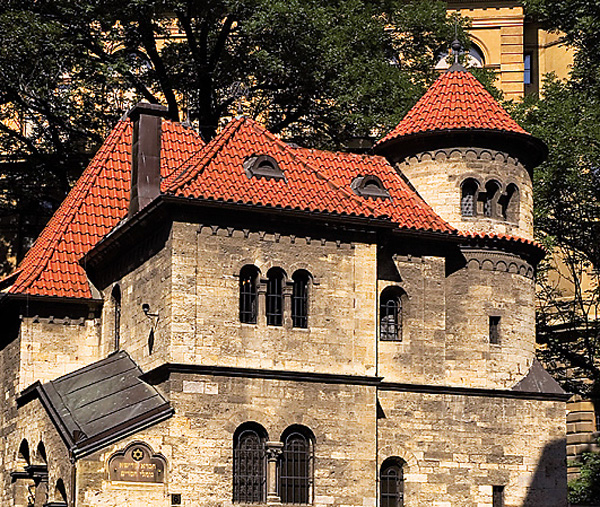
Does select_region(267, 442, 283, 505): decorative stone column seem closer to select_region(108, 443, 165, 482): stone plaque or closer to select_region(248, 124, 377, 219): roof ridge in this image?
select_region(108, 443, 165, 482): stone plaque

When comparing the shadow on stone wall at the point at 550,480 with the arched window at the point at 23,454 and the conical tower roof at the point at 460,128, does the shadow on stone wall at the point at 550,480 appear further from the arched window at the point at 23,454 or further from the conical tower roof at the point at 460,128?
the arched window at the point at 23,454

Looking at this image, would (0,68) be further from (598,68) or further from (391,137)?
(598,68)

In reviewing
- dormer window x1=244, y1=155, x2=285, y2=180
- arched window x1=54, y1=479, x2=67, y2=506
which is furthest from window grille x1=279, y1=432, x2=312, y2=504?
dormer window x1=244, y1=155, x2=285, y2=180

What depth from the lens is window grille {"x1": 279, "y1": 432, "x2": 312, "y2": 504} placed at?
30.9 m

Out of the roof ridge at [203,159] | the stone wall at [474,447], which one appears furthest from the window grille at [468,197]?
the roof ridge at [203,159]

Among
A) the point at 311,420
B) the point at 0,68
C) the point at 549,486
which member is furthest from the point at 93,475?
the point at 0,68

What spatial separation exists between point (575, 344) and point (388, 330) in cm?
1487

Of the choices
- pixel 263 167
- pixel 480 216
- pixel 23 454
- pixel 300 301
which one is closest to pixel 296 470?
pixel 300 301

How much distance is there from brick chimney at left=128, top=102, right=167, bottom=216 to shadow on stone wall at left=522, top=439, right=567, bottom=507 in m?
10.6

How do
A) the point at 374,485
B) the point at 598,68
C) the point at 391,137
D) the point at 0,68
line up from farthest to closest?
1. the point at 598,68
2. the point at 0,68
3. the point at 391,137
4. the point at 374,485

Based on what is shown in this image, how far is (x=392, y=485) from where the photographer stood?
109 feet

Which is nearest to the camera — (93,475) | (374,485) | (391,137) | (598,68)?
(93,475)

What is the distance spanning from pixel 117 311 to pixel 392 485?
7211 millimetres

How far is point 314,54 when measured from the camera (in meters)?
44.1
